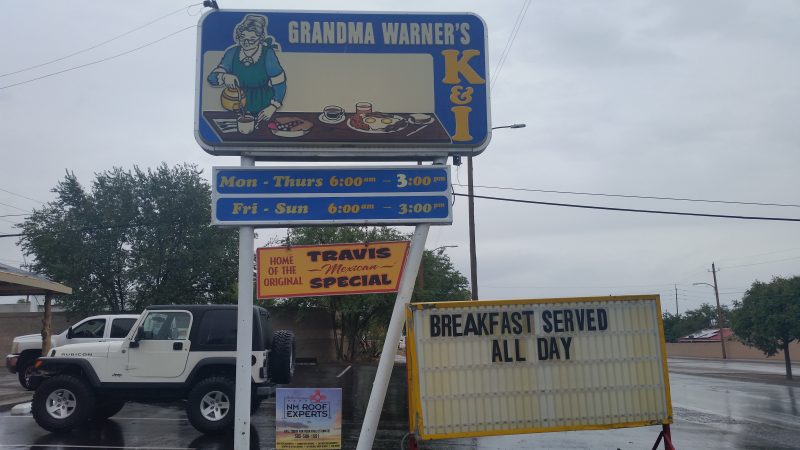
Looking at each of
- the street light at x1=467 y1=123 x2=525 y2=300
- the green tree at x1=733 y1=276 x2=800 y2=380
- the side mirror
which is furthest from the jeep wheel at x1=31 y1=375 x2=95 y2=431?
the green tree at x1=733 y1=276 x2=800 y2=380

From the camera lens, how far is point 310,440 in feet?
27.6

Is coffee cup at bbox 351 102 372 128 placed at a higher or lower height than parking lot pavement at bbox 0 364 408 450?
higher

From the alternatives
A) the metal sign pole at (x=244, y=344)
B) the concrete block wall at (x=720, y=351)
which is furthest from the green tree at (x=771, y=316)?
the metal sign pole at (x=244, y=344)

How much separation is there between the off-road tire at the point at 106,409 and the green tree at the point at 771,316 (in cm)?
2715

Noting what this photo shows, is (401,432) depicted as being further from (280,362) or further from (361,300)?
(361,300)

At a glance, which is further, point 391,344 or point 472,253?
point 472,253

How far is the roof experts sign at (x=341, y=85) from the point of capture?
8.31 metres

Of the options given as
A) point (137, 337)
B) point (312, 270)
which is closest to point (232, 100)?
point (312, 270)

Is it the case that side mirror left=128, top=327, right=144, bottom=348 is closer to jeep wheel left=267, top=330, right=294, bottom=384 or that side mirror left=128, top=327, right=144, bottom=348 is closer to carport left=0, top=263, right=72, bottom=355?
jeep wheel left=267, top=330, right=294, bottom=384

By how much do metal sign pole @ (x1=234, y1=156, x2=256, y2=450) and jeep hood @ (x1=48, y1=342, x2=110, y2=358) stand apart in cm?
495

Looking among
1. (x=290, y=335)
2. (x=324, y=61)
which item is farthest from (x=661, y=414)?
(x=290, y=335)

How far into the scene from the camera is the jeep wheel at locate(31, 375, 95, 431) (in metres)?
11.3

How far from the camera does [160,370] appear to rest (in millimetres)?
11648

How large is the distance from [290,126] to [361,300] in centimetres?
2216
